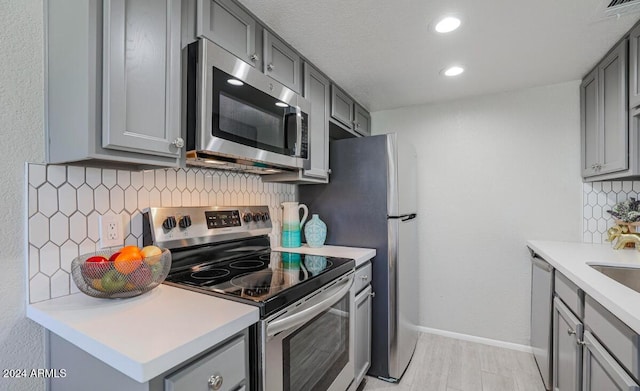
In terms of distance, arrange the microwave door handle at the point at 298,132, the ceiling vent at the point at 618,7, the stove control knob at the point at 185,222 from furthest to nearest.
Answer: the microwave door handle at the point at 298,132
the stove control knob at the point at 185,222
the ceiling vent at the point at 618,7

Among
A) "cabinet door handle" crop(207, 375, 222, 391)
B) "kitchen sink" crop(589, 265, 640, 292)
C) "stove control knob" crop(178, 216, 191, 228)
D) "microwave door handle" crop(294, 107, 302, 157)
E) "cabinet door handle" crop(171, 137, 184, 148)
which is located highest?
→ "microwave door handle" crop(294, 107, 302, 157)

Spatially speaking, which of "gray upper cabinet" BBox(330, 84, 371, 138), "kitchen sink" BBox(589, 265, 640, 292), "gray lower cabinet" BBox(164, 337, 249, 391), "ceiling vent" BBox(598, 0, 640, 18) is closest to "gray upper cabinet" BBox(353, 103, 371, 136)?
"gray upper cabinet" BBox(330, 84, 371, 138)

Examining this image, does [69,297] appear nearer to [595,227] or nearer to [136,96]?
[136,96]

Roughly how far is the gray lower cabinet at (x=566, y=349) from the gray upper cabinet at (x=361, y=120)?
1837 millimetres

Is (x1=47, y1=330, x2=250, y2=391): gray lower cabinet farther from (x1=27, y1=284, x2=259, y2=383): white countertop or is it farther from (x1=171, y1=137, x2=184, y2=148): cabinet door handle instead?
(x1=171, y1=137, x2=184, y2=148): cabinet door handle

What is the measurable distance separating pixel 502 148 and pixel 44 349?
3032mm

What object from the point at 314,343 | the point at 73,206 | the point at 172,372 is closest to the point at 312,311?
the point at 314,343

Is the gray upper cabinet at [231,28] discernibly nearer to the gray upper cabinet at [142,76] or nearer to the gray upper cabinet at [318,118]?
the gray upper cabinet at [142,76]

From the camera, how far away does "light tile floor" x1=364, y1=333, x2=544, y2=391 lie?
2.00 metres

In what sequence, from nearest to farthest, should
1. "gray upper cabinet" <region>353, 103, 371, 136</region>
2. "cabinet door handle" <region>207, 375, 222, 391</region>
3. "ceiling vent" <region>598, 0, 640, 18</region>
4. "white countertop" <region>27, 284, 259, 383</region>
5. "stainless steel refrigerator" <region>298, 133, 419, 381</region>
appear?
"white countertop" <region>27, 284, 259, 383</region>
"cabinet door handle" <region>207, 375, 222, 391</region>
"ceiling vent" <region>598, 0, 640, 18</region>
"stainless steel refrigerator" <region>298, 133, 419, 381</region>
"gray upper cabinet" <region>353, 103, 371, 136</region>

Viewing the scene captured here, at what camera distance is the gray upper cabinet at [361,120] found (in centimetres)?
264

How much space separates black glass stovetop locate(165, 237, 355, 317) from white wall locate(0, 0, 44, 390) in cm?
47

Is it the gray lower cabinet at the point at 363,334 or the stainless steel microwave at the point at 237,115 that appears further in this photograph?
the gray lower cabinet at the point at 363,334

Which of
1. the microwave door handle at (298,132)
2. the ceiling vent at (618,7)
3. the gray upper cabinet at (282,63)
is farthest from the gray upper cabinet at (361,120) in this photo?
the ceiling vent at (618,7)
